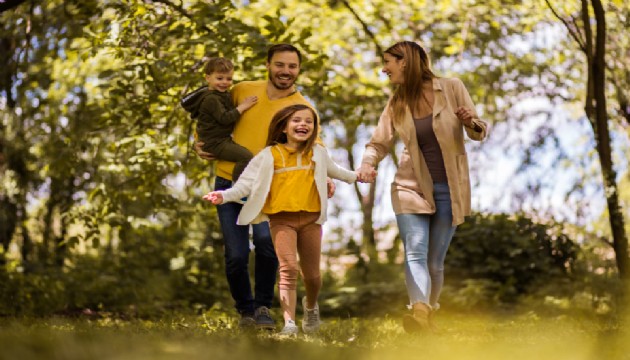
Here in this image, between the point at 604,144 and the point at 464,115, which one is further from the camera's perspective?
the point at 604,144

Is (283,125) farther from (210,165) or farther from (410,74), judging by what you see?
(210,165)

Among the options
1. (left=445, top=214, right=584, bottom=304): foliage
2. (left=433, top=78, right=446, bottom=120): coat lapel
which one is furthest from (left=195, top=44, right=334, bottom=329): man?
(left=445, top=214, right=584, bottom=304): foliage

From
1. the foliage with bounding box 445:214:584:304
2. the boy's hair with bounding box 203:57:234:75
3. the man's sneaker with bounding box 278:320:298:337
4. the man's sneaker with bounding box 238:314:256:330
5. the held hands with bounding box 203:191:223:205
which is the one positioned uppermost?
the boy's hair with bounding box 203:57:234:75

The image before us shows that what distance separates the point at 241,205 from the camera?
6.41m

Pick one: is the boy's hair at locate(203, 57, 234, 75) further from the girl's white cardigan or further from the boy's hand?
the girl's white cardigan

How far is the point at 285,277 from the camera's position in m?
5.85

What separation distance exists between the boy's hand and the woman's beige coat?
0.87 m

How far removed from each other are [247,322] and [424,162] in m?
1.68

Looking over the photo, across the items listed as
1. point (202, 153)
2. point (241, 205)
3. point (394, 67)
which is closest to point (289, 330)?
point (241, 205)

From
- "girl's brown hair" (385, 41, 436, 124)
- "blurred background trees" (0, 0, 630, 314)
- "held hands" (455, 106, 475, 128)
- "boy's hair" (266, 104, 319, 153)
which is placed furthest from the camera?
"blurred background trees" (0, 0, 630, 314)

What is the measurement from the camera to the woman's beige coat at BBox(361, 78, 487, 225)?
6270 mm

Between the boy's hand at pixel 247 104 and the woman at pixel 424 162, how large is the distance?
2.94 ft

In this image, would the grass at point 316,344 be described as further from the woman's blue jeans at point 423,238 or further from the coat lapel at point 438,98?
the coat lapel at point 438,98

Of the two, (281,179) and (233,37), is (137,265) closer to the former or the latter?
(233,37)
